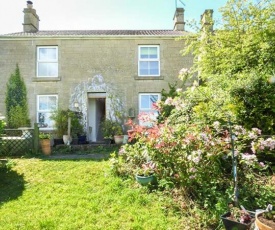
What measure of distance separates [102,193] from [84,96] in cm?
877

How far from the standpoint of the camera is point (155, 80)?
13344mm

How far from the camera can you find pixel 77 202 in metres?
4.81

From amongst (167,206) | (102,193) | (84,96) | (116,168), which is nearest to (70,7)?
(84,96)

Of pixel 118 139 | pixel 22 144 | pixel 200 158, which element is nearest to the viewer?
pixel 200 158

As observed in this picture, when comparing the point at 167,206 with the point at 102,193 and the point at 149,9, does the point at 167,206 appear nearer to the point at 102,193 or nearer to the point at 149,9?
the point at 102,193

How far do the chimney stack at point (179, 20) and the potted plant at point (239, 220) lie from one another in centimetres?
1438

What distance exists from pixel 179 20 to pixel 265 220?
49.7 ft

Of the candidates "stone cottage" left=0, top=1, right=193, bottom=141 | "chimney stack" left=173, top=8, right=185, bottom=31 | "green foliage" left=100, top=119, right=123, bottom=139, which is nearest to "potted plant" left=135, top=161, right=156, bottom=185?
"green foliage" left=100, top=119, right=123, bottom=139

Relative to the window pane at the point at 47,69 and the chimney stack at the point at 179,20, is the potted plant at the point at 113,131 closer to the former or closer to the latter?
the window pane at the point at 47,69

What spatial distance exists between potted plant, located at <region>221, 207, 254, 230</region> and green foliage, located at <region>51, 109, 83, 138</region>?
32.5ft

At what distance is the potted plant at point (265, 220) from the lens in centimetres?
269

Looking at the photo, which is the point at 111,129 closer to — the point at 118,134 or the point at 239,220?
the point at 118,134

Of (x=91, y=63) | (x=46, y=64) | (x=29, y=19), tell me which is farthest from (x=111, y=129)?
(x=29, y=19)

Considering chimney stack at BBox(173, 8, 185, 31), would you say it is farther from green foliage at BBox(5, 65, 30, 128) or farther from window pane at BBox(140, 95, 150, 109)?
green foliage at BBox(5, 65, 30, 128)
